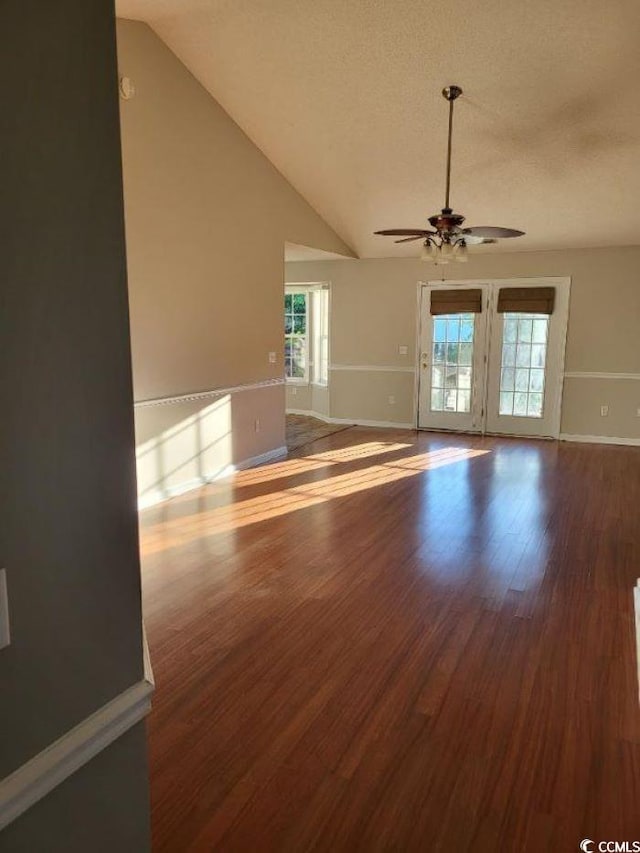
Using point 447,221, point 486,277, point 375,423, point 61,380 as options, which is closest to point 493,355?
point 486,277

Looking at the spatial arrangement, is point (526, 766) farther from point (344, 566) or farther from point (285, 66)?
point (285, 66)

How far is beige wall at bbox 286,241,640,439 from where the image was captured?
729cm

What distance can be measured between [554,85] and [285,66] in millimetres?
2009

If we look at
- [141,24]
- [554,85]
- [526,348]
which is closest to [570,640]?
[554,85]

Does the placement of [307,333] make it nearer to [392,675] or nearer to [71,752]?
[392,675]

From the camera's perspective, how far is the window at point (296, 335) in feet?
30.9

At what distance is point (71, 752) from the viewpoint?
0.89 m

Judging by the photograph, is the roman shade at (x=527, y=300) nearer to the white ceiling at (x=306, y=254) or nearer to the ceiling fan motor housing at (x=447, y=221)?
the white ceiling at (x=306, y=254)

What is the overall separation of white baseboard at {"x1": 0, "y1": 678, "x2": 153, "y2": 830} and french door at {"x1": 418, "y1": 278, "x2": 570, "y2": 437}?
7.41 meters

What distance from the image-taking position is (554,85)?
438 cm

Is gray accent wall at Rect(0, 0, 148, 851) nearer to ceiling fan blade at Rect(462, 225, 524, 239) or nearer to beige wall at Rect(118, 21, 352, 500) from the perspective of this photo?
ceiling fan blade at Rect(462, 225, 524, 239)

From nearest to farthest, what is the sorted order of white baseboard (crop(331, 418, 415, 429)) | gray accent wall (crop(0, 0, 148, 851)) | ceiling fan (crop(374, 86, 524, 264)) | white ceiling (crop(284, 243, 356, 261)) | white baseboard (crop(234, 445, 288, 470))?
gray accent wall (crop(0, 0, 148, 851))
ceiling fan (crop(374, 86, 524, 264))
white baseboard (crop(234, 445, 288, 470))
white ceiling (crop(284, 243, 356, 261))
white baseboard (crop(331, 418, 415, 429))

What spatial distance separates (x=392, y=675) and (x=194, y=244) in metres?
3.89

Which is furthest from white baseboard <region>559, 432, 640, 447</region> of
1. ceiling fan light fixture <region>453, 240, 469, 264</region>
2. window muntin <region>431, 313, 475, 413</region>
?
ceiling fan light fixture <region>453, 240, 469, 264</region>
